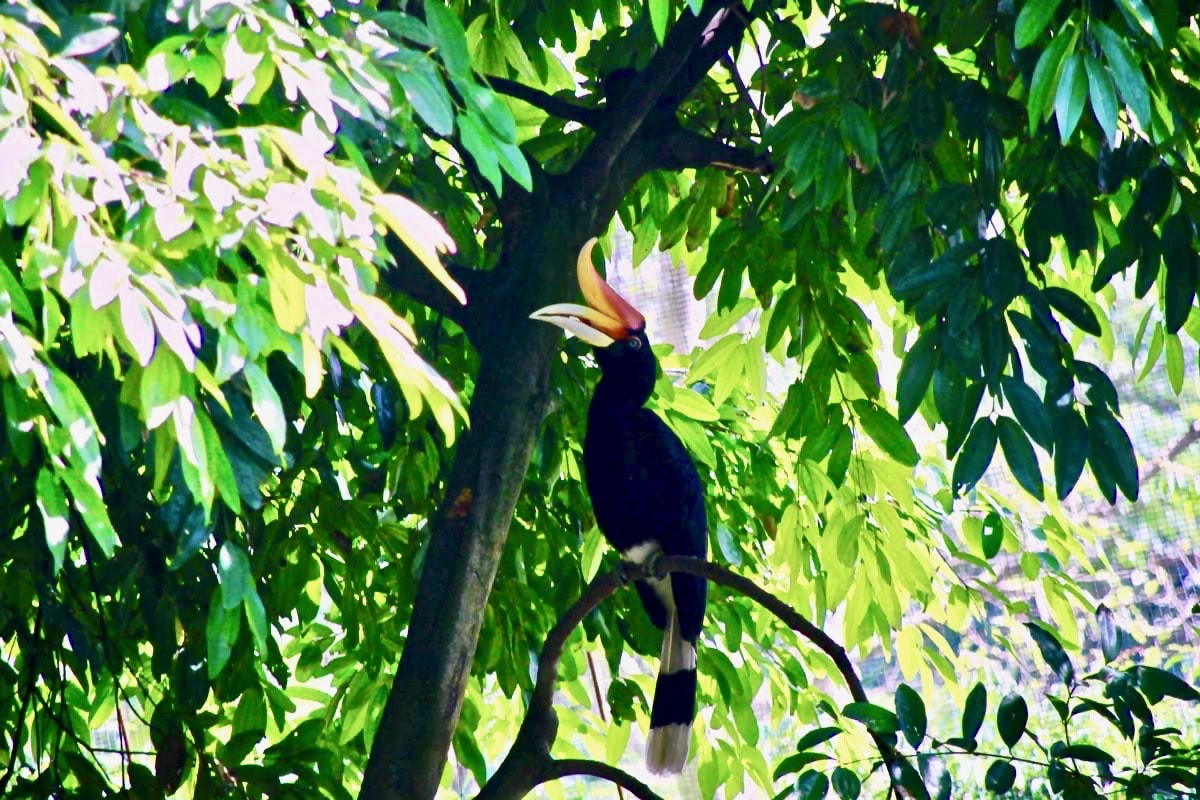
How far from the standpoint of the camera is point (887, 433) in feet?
5.98

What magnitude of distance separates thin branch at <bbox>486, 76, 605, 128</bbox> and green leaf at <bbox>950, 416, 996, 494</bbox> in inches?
32.9

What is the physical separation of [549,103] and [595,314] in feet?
1.11

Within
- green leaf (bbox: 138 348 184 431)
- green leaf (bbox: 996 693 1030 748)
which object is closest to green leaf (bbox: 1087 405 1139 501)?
green leaf (bbox: 996 693 1030 748)

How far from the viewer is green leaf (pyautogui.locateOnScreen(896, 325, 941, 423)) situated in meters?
1.38

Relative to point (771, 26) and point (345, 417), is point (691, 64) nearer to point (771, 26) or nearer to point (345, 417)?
point (771, 26)

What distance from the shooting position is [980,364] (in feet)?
4.60

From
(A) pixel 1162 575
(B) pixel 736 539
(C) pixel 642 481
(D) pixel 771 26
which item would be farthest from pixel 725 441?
(A) pixel 1162 575

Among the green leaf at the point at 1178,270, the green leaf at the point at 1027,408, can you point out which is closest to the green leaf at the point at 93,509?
the green leaf at the point at 1027,408

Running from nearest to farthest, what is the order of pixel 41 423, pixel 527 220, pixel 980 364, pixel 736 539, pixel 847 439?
pixel 41 423, pixel 980 364, pixel 847 439, pixel 527 220, pixel 736 539

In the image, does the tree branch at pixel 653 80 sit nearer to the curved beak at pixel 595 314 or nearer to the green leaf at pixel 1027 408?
the curved beak at pixel 595 314

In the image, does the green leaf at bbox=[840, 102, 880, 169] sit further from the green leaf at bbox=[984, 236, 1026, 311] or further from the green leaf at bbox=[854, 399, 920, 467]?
the green leaf at bbox=[854, 399, 920, 467]

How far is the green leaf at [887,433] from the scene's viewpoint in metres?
1.81

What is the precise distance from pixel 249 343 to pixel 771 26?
1.14 m

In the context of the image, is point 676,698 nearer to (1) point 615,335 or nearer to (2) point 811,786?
(1) point 615,335
